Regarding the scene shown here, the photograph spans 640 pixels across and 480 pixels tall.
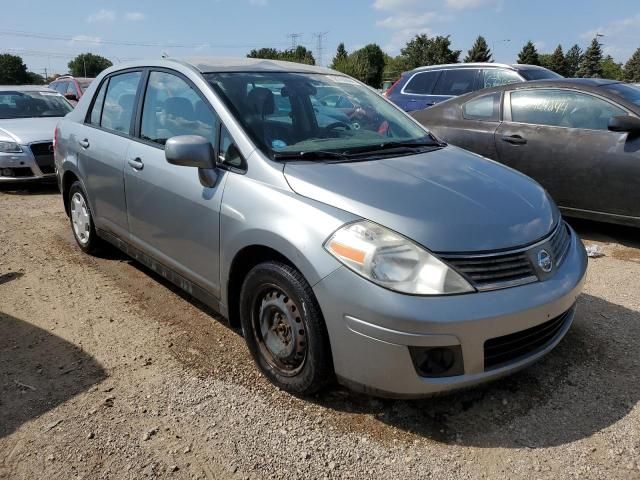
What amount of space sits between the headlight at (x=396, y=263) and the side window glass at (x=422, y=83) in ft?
23.0

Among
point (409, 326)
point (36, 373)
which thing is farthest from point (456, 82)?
point (36, 373)

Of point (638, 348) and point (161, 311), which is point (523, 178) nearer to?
point (638, 348)

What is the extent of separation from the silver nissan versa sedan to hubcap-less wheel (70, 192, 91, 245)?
979 mm

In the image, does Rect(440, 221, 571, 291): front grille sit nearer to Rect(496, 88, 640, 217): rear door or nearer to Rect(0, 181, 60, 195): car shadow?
Rect(496, 88, 640, 217): rear door

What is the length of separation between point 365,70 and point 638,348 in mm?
81477

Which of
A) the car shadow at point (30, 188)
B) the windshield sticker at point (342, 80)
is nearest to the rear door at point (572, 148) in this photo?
the windshield sticker at point (342, 80)

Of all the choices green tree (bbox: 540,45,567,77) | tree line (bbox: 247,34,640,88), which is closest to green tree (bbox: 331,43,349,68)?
tree line (bbox: 247,34,640,88)

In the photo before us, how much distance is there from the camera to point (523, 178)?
129 inches

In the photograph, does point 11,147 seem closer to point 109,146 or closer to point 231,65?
point 109,146

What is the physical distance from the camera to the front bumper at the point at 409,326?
2268 mm

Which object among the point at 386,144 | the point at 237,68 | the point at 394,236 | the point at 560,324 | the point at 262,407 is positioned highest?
the point at 237,68

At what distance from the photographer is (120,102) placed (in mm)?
4199

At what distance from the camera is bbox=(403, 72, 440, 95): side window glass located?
8.86 metres

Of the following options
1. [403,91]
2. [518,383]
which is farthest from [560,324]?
[403,91]
